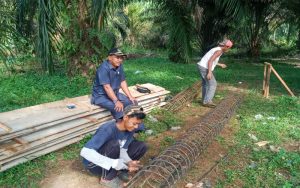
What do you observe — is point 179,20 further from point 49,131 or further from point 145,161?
point 49,131

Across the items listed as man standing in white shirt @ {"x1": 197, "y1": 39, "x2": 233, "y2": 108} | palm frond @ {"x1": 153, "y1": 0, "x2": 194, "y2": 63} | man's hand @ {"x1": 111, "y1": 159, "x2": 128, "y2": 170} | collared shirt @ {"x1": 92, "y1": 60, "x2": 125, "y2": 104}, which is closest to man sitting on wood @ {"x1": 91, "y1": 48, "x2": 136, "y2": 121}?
collared shirt @ {"x1": 92, "y1": 60, "x2": 125, "y2": 104}

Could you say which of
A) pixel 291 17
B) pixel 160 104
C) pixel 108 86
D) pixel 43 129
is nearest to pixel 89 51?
pixel 160 104

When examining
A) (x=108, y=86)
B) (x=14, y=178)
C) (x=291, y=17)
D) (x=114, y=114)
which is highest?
(x=291, y=17)

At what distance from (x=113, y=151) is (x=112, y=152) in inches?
0.6

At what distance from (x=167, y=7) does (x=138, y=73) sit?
2.56m

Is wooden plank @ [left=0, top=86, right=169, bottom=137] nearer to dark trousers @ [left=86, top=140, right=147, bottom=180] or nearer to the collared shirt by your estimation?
the collared shirt

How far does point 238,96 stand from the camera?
8.26m

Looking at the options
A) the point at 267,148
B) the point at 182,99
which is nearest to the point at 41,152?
the point at 267,148

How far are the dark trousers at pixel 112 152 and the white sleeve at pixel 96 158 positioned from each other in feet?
0.24

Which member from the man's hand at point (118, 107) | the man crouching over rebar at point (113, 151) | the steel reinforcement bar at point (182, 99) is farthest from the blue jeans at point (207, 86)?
the man crouching over rebar at point (113, 151)

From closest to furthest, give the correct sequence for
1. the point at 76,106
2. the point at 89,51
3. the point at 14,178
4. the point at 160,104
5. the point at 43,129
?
the point at 14,178 → the point at 43,129 → the point at 76,106 → the point at 160,104 → the point at 89,51

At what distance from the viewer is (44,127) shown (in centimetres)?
467

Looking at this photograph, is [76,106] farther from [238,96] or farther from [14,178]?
[238,96]

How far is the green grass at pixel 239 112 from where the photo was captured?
14.2 ft
